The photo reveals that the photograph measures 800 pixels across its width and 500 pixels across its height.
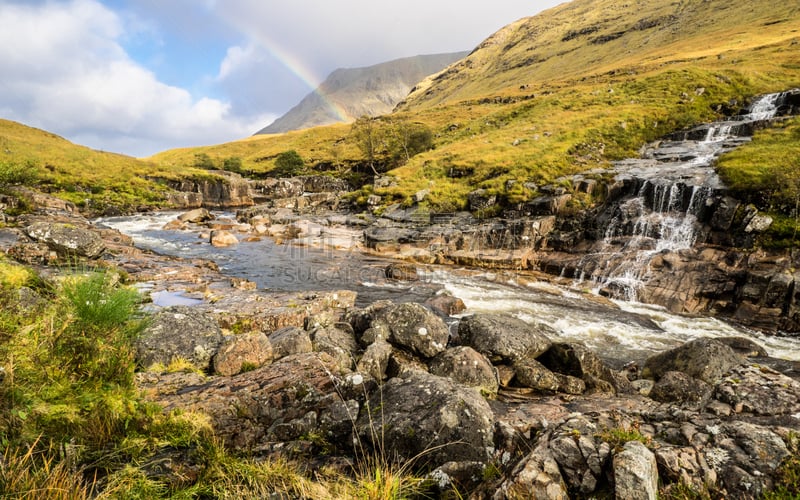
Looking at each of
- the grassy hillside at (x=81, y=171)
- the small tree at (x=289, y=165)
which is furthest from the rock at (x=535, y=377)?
the small tree at (x=289, y=165)

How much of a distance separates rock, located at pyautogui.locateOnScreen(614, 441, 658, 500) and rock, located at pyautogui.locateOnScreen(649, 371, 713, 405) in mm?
7502

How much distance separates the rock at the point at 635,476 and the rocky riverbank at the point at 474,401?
0.01 meters

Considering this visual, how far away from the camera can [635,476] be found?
294 cm

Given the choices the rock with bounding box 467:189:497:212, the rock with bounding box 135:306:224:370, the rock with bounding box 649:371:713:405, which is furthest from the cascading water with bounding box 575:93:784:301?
the rock with bounding box 135:306:224:370

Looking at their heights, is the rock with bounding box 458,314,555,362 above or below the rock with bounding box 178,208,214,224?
below

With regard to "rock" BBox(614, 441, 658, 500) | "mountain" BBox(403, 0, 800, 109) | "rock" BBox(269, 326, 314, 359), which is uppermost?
"mountain" BBox(403, 0, 800, 109)

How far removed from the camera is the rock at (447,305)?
55.6 ft

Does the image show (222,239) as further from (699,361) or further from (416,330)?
(699,361)

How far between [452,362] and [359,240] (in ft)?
81.3

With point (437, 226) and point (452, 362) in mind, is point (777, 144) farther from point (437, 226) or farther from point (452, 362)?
point (452, 362)

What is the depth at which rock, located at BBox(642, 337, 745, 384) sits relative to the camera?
396 inches

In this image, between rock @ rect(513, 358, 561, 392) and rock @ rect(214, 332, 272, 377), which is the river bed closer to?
rock @ rect(513, 358, 561, 392)

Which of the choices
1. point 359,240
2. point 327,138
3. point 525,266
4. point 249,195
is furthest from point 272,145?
point 525,266

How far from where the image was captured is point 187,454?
398 centimetres
